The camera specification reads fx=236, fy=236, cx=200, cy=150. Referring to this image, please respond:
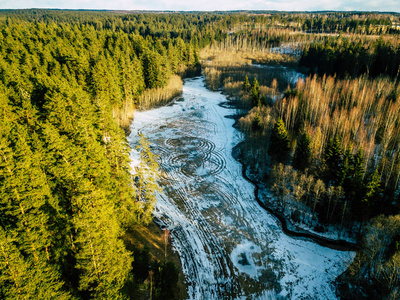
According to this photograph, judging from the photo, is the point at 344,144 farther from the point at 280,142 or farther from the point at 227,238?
the point at 227,238

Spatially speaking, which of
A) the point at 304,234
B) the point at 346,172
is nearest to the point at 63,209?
the point at 304,234

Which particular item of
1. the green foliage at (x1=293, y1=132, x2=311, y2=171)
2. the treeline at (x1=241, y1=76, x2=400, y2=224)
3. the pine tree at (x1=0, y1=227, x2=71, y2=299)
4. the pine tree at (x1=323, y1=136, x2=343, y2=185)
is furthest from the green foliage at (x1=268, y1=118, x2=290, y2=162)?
the pine tree at (x1=0, y1=227, x2=71, y2=299)

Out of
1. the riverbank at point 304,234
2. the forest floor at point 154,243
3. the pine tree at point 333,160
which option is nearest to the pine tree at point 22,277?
the forest floor at point 154,243

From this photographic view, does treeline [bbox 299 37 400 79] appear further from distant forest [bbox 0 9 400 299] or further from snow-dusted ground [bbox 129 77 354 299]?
snow-dusted ground [bbox 129 77 354 299]

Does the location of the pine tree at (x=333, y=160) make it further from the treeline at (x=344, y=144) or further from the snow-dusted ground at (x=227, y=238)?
the snow-dusted ground at (x=227, y=238)

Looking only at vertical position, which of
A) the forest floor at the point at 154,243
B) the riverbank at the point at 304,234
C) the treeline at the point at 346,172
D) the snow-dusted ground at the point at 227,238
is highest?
the treeline at the point at 346,172

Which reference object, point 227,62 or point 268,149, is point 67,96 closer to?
point 268,149
